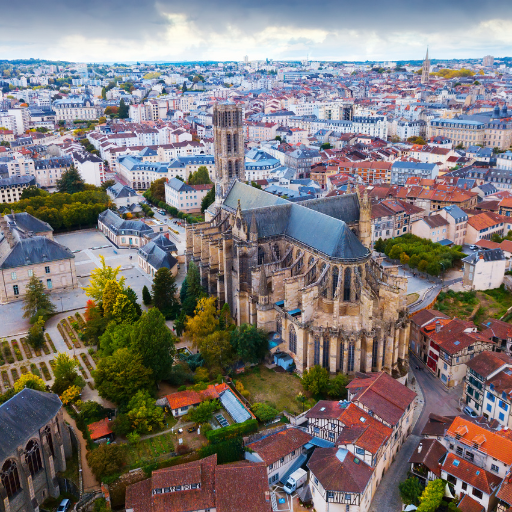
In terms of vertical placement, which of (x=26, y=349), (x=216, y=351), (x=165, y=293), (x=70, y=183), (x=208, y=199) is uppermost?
(x=70, y=183)

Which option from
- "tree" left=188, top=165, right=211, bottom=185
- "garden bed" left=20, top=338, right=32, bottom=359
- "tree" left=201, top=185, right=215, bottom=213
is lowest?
"garden bed" left=20, top=338, right=32, bottom=359

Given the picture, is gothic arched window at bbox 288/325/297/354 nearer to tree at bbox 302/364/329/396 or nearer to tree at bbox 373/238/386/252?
tree at bbox 302/364/329/396

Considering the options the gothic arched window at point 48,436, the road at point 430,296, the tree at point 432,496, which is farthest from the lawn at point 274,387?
the road at point 430,296

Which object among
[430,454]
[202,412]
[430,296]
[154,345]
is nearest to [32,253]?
[154,345]

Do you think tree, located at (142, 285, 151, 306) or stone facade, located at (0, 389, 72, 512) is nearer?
stone facade, located at (0, 389, 72, 512)

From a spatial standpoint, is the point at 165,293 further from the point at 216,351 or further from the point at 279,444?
the point at 279,444

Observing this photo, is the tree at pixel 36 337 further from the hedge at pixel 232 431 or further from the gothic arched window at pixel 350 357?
the gothic arched window at pixel 350 357

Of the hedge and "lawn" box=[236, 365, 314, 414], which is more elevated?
the hedge

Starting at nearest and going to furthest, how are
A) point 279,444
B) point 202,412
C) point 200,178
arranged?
point 279,444
point 202,412
point 200,178

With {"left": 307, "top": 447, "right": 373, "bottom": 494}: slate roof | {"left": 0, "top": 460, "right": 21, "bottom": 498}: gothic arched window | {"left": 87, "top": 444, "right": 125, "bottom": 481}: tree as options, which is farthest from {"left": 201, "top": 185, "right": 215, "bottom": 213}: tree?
{"left": 0, "top": 460, "right": 21, "bottom": 498}: gothic arched window
